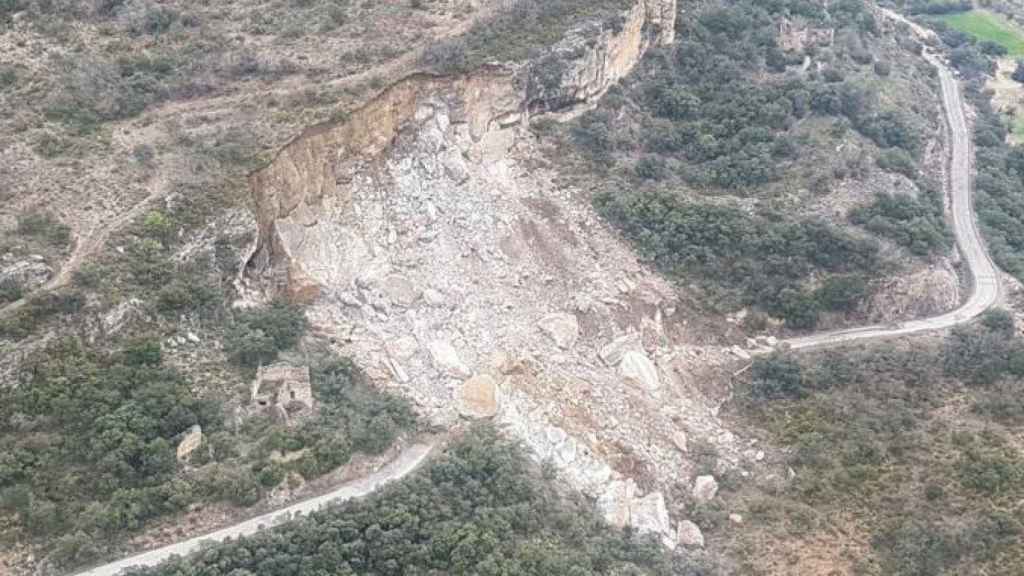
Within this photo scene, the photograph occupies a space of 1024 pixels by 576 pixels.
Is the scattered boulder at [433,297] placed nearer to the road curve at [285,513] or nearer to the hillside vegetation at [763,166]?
the road curve at [285,513]

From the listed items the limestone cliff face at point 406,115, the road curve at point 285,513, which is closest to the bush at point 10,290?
the limestone cliff face at point 406,115

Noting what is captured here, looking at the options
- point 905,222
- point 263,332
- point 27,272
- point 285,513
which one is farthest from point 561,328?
point 27,272

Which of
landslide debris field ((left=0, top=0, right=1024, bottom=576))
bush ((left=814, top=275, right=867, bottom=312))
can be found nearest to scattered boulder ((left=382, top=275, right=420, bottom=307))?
landslide debris field ((left=0, top=0, right=1024, bottom=576))

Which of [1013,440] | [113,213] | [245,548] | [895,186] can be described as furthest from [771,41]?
[245,548]

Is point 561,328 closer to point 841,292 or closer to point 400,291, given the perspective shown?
point 400,291

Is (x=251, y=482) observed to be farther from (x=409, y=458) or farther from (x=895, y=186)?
(x=895, y=186)

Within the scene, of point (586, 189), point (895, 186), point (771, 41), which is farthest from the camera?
point (771, 41)

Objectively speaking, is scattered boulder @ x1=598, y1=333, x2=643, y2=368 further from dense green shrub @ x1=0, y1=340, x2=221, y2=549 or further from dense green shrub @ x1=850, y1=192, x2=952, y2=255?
dense green shrub @ x1=0, y1=340, x2=221, y2=549

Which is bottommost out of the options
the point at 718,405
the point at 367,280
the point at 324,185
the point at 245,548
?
the point at 718,405
